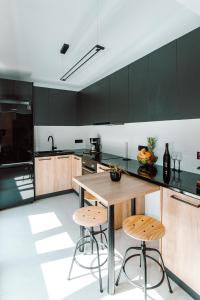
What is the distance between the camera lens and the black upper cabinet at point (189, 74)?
1693 millimetres

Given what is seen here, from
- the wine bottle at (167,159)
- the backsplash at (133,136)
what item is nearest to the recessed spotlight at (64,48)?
the backsplash at (133,136)

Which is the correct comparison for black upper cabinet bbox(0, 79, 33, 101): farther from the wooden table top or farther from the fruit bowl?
the fruit bowl

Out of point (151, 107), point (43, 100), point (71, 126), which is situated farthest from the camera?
point (71, 126)

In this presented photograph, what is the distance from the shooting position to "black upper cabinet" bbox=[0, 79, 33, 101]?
3.08m

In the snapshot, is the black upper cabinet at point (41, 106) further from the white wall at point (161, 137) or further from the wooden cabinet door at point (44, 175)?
the white wall at point (161, 137)

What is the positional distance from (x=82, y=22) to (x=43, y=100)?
7.61 ft

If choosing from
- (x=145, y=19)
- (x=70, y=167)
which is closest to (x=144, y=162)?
(x=145, y=19)

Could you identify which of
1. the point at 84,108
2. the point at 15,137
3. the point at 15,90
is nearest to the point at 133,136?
the point at 84,108

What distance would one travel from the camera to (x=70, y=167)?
387cm

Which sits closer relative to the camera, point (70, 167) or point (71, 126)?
point (70, 167)

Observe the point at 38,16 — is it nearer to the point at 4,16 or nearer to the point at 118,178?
the point at 4,16

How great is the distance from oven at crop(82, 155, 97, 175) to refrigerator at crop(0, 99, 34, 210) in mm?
1033

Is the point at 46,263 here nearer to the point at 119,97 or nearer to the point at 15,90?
the point at 119,97

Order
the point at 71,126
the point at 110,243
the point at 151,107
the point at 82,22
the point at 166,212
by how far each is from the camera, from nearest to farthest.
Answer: the point at 110,243, the point at 166,212, the point at 82,22, the point at 151,107, the point at 71,126
